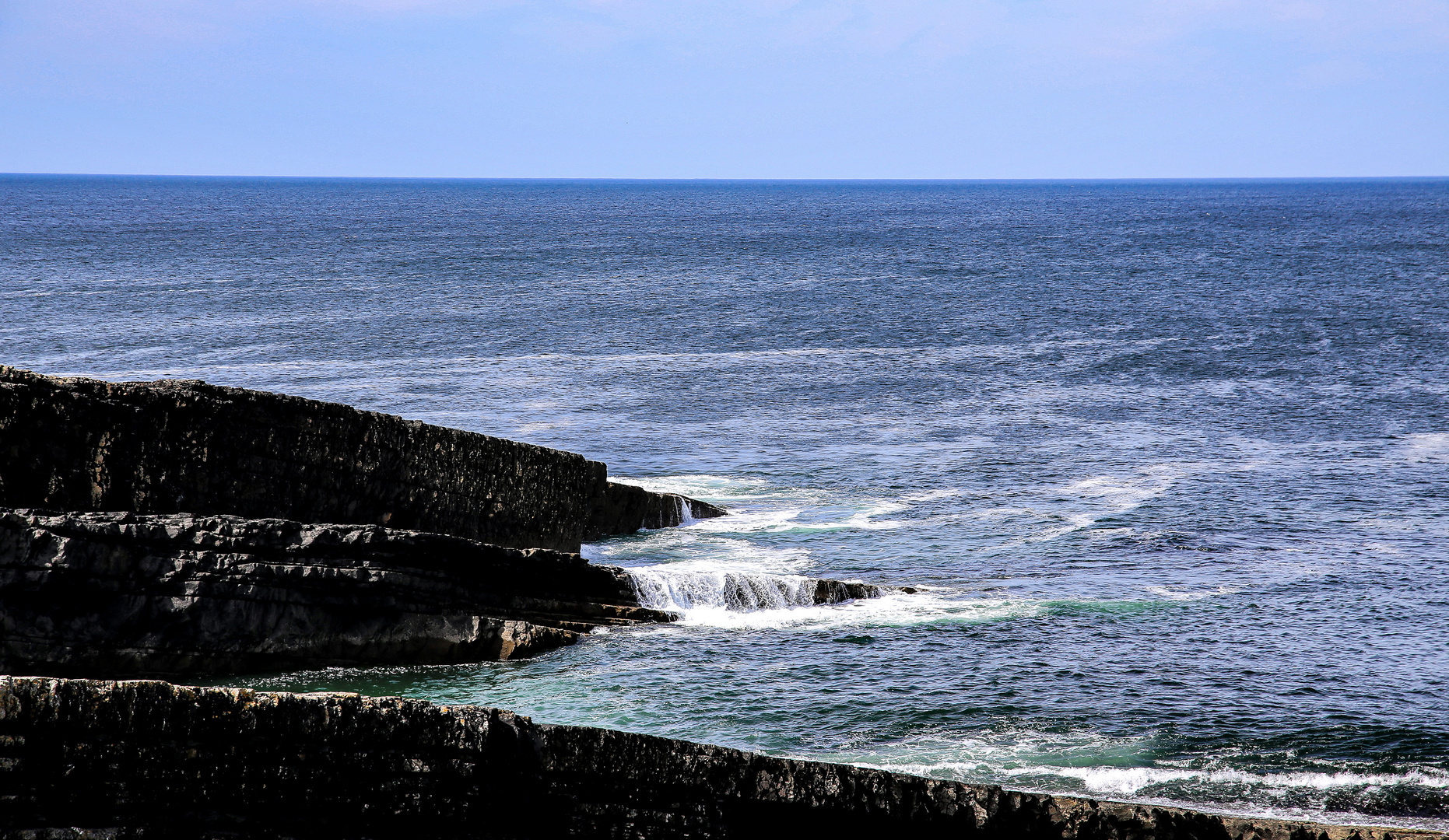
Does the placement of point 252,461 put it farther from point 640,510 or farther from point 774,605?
point 640,510

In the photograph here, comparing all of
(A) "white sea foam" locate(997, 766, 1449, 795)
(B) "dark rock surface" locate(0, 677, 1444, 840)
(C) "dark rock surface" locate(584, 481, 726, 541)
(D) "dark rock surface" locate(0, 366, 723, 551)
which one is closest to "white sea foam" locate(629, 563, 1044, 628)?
(D) "dark rock surface" locate(0, 366, 723, 551)

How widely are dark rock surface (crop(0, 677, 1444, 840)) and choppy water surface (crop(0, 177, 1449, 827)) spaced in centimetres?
554

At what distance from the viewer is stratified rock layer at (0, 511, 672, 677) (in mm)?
11258

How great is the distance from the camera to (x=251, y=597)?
1234cm

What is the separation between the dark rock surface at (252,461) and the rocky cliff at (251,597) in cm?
94

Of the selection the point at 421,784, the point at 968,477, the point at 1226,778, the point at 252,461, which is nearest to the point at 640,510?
the point at 968,477

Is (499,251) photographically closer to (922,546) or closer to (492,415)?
(492,415)

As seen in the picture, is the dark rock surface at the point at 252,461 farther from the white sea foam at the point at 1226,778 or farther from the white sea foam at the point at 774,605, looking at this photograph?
the white sea foam at the point at 1226,778

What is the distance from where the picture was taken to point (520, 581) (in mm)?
14430

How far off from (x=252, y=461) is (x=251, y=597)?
71.5 inches

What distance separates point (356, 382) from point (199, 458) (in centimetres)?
2399

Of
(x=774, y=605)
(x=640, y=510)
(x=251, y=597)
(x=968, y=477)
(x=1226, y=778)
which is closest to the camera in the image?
(x=1226, y=778)

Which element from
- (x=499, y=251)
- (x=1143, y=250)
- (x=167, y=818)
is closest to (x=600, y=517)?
(x=167, y=818)

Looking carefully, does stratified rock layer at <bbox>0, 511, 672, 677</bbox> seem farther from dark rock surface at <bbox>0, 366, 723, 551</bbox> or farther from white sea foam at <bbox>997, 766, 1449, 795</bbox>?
white sea foam at <bbox>997, 766, 1449, 795</bbox>
